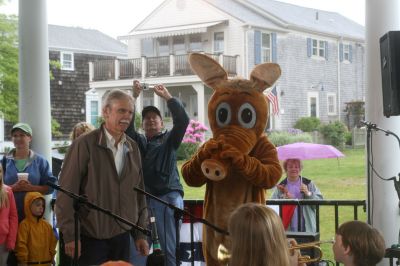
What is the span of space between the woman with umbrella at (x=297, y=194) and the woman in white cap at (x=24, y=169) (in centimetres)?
218

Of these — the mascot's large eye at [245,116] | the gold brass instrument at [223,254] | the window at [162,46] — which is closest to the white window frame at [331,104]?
the window at [162,46]

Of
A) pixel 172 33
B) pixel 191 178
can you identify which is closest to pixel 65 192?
pixel 191 178

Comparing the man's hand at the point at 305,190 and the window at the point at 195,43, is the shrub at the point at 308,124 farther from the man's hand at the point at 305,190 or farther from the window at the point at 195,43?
the man's hand at the point at 305,190

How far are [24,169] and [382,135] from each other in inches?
123

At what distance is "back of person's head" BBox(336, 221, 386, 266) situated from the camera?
306cm

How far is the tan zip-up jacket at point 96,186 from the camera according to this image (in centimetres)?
380

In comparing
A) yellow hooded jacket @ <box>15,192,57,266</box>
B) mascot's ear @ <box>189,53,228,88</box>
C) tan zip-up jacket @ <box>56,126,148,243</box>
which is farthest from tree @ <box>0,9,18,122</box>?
tan zip-up jacket @ <box>56,126,148,243</box>

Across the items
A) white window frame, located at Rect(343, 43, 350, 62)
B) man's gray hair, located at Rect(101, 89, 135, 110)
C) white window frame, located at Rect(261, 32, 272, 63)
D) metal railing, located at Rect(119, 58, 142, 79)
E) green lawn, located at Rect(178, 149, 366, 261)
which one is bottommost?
green lawn, located at Rect(178, 149, 366, 261)

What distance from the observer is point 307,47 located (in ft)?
59.4

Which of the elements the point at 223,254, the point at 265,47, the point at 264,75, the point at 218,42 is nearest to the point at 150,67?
the point at 218,42

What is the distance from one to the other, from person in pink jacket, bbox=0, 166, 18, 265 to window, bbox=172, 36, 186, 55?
1155cm

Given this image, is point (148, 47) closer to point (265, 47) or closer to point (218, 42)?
point (218, 42)

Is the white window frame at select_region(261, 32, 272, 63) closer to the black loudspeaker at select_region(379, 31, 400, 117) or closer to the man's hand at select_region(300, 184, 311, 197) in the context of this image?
the man's hand at select_region(300, 184, 311, 197)

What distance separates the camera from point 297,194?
18.5ft
